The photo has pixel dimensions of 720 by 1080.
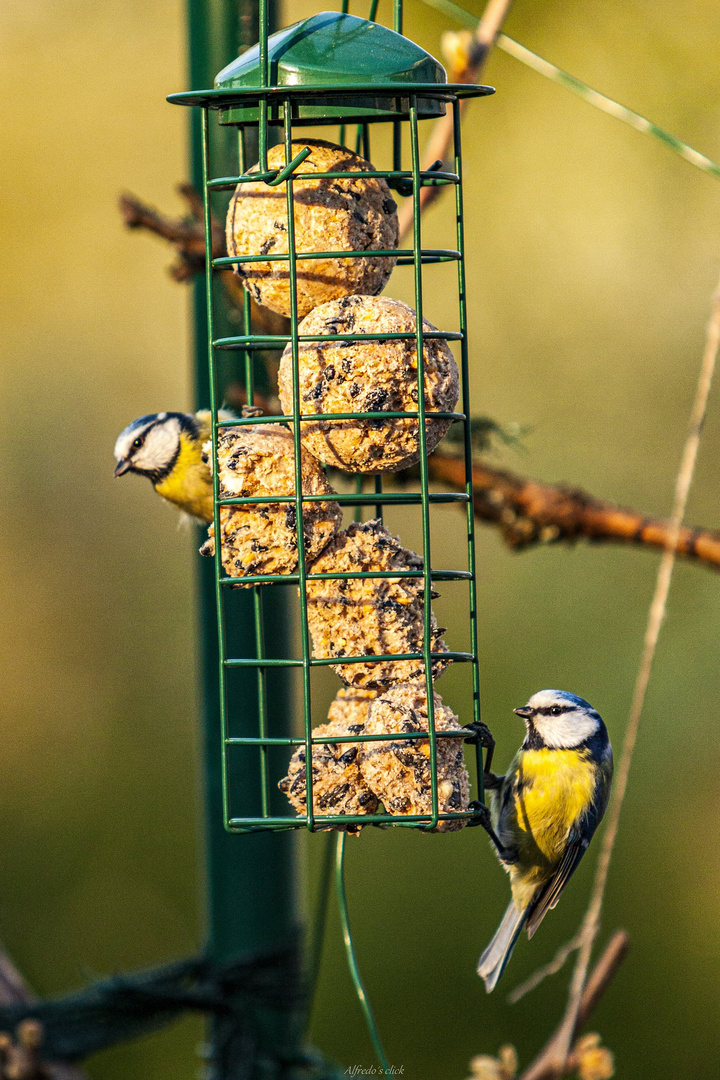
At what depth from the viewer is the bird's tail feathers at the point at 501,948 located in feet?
9.93

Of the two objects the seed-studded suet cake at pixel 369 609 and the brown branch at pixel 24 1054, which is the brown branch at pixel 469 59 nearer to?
the seed-studded suet cake at pixel 369 609

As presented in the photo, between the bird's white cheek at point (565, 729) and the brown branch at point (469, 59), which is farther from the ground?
the brown branch at point (469, 59)

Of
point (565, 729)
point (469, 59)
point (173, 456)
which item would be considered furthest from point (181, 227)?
point (565, 729)

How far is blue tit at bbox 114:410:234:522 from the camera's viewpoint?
354cm

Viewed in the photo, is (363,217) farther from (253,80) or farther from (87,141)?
(87,141)

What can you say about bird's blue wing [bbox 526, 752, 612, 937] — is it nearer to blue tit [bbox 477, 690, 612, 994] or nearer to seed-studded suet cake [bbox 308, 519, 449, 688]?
blue tit [bbox 477, 690, 612, 994]

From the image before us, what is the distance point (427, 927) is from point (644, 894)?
0.94 meters

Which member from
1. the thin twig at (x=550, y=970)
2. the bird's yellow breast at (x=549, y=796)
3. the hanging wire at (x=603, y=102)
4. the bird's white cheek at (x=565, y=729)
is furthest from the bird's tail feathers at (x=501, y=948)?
the hanging wire at (x=603, y=102)

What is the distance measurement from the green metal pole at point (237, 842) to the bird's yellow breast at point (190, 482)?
23 centimetres

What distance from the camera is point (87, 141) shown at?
263 inches

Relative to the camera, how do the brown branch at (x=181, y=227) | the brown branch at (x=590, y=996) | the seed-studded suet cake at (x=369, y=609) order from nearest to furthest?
the seed-studded suet cake at (x=369, y=609)
the brown branch at (x=590, y=996)
the brown branch at (x=181, y=227)

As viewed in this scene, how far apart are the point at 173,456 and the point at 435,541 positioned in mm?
2163

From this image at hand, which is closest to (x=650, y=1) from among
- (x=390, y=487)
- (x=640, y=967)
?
(x=390, y=487)

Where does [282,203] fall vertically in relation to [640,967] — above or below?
above
